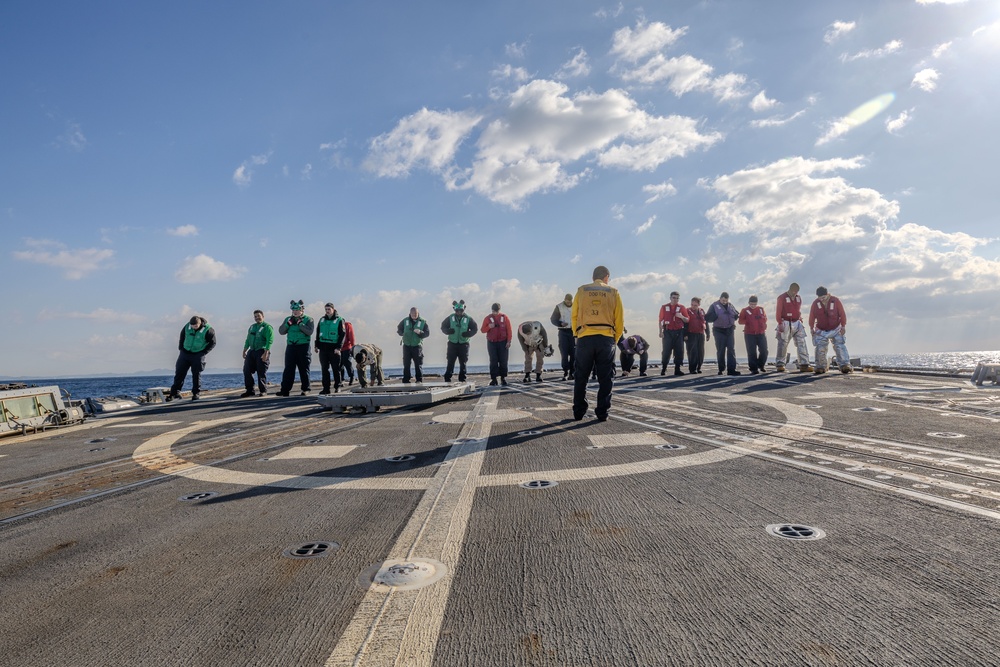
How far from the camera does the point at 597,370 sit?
24.1 feet

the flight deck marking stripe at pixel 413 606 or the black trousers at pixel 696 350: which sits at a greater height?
the black trousers at pixel 696 350

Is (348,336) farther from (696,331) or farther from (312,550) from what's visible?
(312,550)

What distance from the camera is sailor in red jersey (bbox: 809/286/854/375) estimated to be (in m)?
13.8

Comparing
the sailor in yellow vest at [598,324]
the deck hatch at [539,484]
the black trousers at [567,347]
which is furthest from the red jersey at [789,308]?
the deck hatch at [539,484]

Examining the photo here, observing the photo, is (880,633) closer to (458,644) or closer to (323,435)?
(458,644)

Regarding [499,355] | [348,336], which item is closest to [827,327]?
[499,355]

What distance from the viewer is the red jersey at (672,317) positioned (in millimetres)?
16641

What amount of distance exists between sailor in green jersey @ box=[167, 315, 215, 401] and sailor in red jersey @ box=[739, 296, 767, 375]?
14788 mm

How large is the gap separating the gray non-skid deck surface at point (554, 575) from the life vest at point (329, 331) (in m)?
10.6

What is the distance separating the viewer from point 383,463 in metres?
4.47

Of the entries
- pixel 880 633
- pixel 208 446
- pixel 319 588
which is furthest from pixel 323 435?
pixel 880 633

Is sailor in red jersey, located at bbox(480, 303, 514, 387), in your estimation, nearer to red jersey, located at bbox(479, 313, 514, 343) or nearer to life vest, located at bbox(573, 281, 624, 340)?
red jersey, located at bbox(479, 313, 514, 343)

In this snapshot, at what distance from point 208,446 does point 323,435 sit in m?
1.19

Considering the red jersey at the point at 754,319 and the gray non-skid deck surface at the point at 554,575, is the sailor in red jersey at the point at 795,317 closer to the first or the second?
the red jersey at the point at 754,319
